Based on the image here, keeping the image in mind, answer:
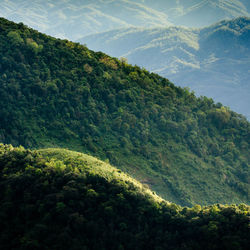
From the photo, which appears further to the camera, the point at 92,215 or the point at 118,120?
the point at 118,120

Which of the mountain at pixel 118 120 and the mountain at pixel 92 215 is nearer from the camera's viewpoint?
the mountain at pixel 92 215

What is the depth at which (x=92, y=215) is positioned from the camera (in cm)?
2659

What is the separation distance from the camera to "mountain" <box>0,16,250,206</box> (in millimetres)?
52500

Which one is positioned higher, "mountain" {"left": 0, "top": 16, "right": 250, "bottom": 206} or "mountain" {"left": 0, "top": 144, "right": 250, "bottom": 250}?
"mountain" {"left": 0, "top": 16, "right": 250, "bottom": 206}

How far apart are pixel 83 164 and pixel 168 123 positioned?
34336mm

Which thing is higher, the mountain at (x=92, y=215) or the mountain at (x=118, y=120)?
the mountain at (x=118, y=120)

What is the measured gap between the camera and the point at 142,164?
55.1 metres

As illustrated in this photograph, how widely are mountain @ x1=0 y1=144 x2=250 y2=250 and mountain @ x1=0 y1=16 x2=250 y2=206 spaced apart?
19.6 meters

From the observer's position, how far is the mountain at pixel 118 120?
52.5 m

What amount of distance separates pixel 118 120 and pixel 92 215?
34.1 metres

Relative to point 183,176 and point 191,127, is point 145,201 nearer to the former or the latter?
point 183,176

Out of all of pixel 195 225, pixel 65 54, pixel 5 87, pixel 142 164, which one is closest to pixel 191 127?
pixel 142 164

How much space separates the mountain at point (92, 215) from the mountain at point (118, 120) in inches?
770

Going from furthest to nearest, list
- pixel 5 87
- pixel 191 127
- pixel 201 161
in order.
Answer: pixel 191 127, pixel 201 161, pixel 5 87
